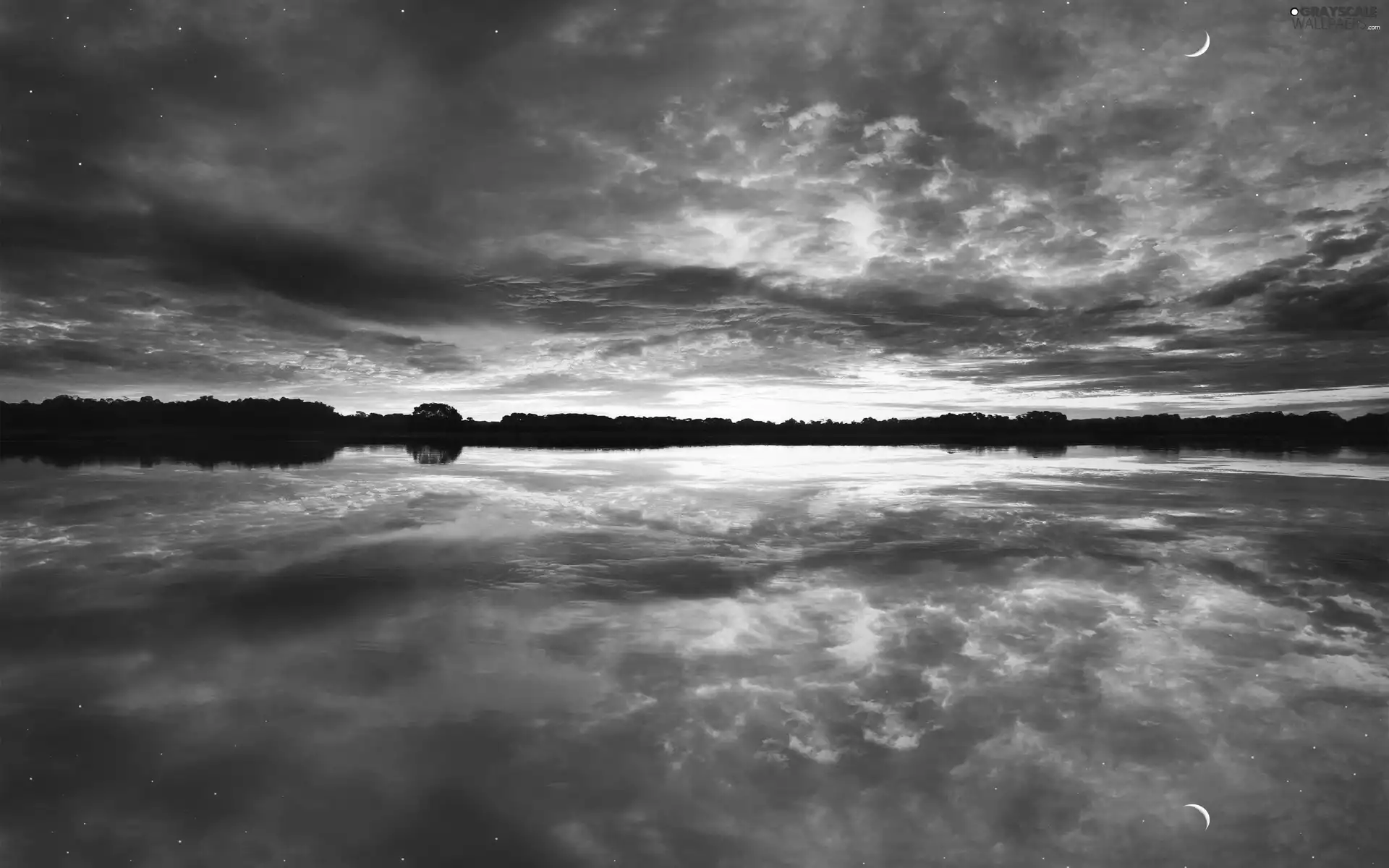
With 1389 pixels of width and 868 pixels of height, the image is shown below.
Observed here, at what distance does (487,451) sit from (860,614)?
4089 centimetres

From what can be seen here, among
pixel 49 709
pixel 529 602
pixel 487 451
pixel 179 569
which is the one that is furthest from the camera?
pixel 487 451

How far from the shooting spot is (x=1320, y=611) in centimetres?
858

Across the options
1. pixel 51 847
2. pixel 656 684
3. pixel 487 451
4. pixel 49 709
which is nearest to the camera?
pixel 51 847

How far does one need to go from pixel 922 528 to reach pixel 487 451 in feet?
122

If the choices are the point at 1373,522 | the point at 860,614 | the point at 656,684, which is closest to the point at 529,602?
the point at 656,684

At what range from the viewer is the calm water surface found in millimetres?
4281

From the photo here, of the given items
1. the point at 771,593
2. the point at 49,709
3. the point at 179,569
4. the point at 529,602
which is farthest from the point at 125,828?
the point at 179,569

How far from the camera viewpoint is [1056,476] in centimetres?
2620

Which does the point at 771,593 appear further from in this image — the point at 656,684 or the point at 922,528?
the point at 922,528

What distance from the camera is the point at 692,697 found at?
609 cm

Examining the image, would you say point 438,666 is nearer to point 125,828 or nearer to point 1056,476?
point 125,828

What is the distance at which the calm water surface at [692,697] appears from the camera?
14.0 ft

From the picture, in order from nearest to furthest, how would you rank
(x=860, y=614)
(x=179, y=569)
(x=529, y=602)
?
(x=860, y=614), (x=529, y=602), (x=179, y=569)

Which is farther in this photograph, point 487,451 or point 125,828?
point 487,451
